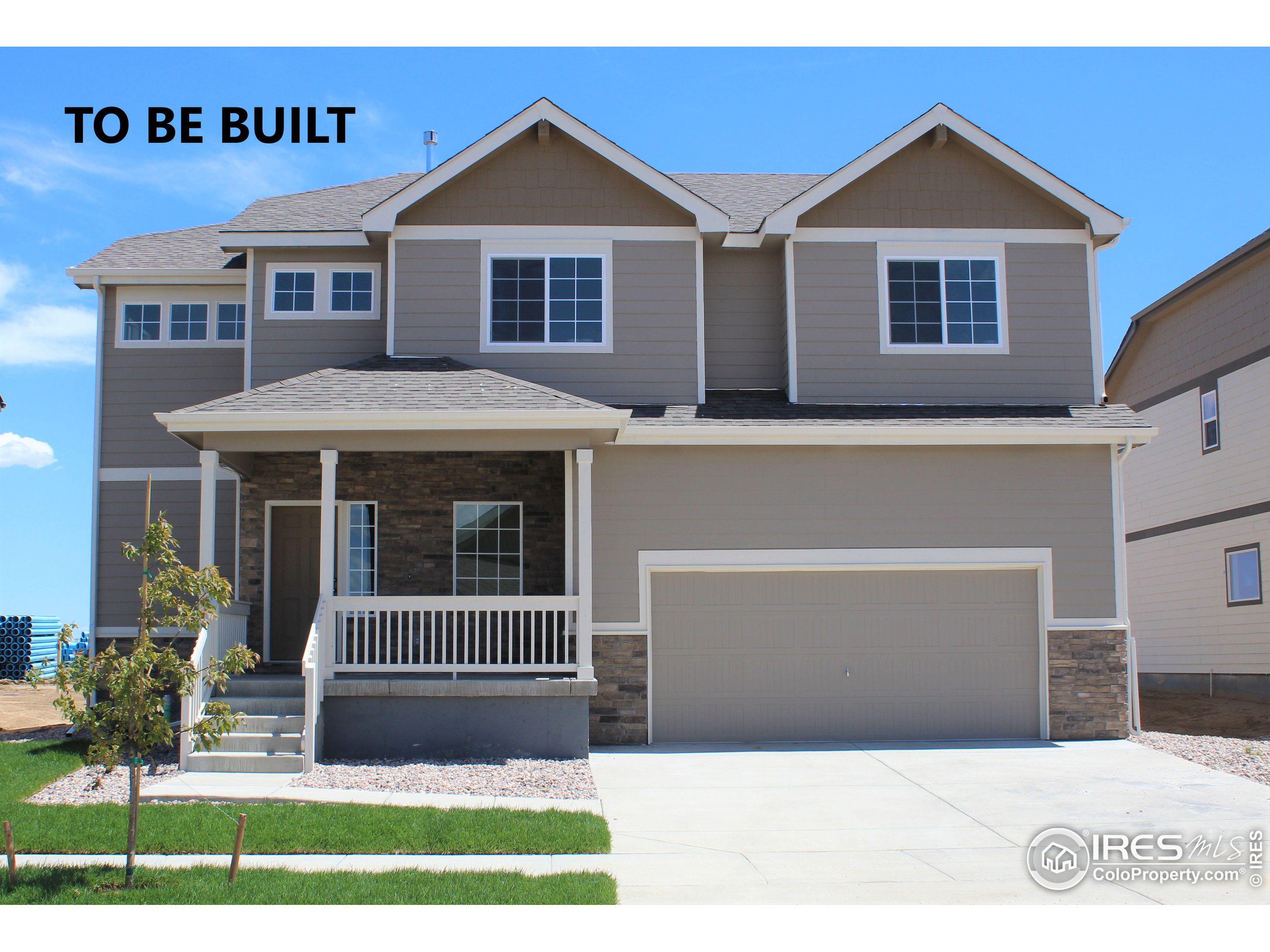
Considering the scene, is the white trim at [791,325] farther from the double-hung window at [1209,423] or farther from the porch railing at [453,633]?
the double-hung window at [1209,423]

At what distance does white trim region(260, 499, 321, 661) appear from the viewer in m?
14.0

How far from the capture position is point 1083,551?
13.5 m

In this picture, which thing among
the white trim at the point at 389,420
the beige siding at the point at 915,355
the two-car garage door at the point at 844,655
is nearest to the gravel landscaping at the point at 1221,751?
the two-car garage door at the point at 844,655

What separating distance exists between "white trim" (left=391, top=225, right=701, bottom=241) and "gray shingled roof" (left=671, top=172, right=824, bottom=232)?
924mm

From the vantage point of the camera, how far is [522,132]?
14344 millimetres

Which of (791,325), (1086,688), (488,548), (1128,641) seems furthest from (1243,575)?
(488,548)

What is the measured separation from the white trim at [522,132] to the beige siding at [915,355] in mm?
1426

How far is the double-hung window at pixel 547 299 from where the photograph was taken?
14320 millimetres

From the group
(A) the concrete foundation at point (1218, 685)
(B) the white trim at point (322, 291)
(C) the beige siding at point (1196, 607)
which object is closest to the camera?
(B) the white trim at point (322, 291)

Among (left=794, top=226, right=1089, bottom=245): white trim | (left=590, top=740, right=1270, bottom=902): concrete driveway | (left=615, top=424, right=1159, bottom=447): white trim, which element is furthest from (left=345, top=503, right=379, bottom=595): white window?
(left=794, top=226, right=1089, bottom=245): white trim

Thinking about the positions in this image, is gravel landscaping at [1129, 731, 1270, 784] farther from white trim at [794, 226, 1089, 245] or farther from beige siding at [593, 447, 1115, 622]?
white trim at [794, 226, 1089, 245]

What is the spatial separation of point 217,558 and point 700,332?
7064 millimetres

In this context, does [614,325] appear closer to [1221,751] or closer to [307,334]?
[307,334]

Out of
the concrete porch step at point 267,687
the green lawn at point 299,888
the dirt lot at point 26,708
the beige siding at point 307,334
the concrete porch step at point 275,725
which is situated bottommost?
the dirt lot at point 26,708
